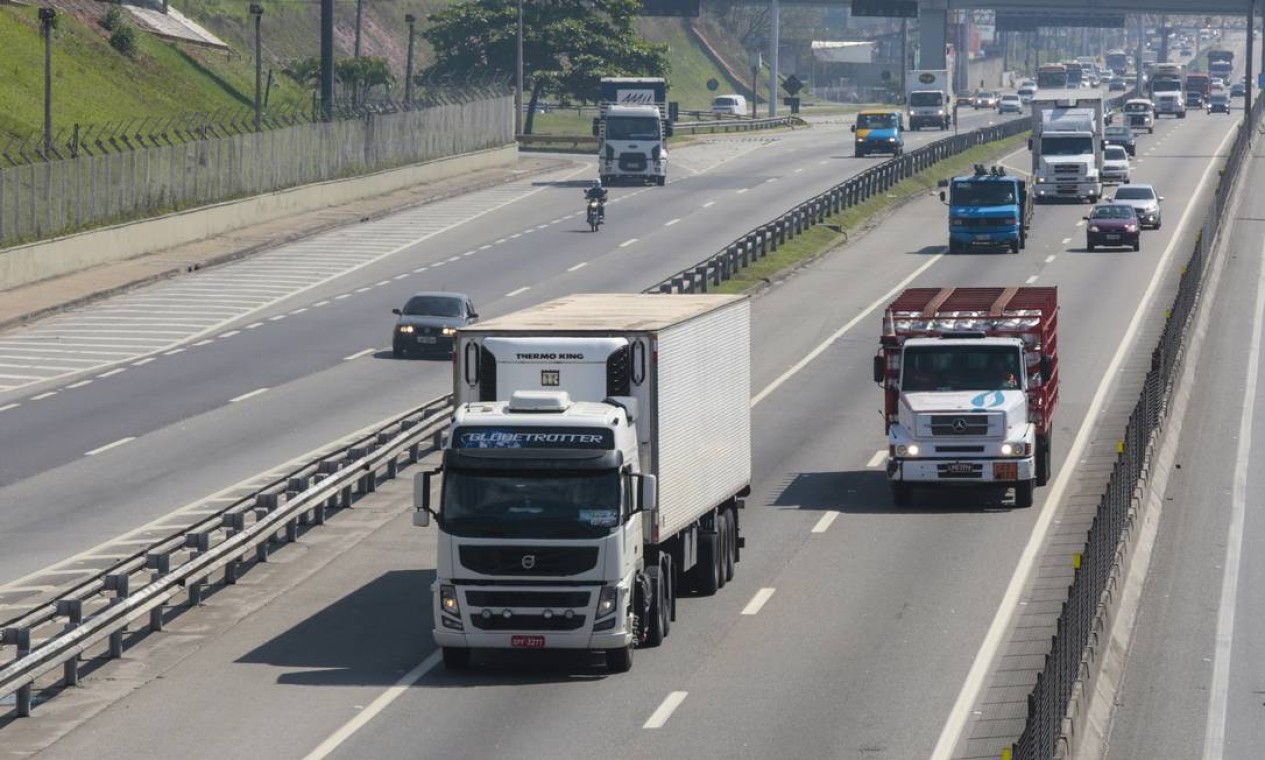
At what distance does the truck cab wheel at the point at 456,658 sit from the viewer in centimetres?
2545

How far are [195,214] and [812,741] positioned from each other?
5721 cm

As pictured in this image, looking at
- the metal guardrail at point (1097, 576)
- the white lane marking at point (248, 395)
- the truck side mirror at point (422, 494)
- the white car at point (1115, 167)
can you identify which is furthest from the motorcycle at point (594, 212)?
the truck side mirror at point (422, 494)

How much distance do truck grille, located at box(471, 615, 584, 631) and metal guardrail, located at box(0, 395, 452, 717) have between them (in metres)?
3.92

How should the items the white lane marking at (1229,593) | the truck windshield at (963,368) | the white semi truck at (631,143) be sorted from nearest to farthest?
the white lane marking at (1229,593) → the truck windshield at (963,368) → the white semi truck at (631,143)

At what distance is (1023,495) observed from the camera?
36031mm

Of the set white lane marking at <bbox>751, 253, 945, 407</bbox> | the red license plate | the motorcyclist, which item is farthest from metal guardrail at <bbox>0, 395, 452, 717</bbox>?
the motorcyclist

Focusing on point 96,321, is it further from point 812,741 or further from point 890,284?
point 812,741

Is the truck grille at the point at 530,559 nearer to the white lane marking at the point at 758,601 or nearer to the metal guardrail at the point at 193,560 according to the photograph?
the metal guardrail at the point at 193,560

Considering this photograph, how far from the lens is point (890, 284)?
222ft

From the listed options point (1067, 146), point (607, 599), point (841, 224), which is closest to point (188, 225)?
point (841, 224)

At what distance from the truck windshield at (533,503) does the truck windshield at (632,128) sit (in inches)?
2800

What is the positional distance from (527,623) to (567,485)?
146 centimetres

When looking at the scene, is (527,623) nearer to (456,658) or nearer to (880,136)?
(456,658)

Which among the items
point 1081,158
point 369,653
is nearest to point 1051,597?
point 369,653
